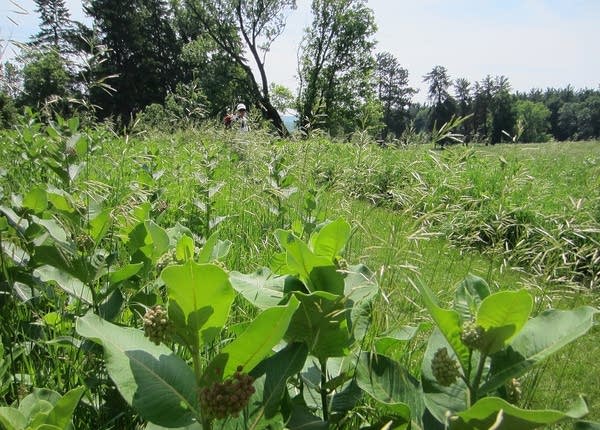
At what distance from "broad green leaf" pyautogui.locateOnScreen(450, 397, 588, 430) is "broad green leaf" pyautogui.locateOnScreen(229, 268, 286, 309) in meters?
0.47

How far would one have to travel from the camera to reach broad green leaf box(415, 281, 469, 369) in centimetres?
91

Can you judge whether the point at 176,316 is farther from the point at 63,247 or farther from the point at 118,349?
the point at 63,247

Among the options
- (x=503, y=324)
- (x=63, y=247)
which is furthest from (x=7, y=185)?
(x=503, y=324)

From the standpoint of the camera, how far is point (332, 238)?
1060 mm

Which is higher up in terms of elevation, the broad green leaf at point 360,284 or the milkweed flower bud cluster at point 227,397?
the broad green leaf at point 360,284

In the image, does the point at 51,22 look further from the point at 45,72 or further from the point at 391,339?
the point at 391,339

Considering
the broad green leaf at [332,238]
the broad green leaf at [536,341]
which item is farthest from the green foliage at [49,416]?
the broad green leaf at [536,341]

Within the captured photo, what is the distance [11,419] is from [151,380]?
24 centimetres

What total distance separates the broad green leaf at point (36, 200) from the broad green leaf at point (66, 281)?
0.77 feet

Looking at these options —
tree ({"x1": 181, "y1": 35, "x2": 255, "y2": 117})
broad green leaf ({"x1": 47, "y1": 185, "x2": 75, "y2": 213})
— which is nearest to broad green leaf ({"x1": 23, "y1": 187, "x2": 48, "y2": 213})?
broad green leaf ({"x1": 47, "y1": 185, "x2": 75, "y2": 213})

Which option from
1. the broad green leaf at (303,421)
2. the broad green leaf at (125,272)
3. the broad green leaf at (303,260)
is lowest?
the broad green leaf at (303,421)

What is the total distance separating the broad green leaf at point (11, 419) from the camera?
28.6 inches

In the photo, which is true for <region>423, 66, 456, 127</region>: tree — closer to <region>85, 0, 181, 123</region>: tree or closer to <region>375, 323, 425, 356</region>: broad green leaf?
<region>85, 0, 181, 123</region>: tree

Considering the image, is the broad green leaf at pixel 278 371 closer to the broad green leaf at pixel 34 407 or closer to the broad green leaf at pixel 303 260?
the broad green leaf at pixel 303 260
